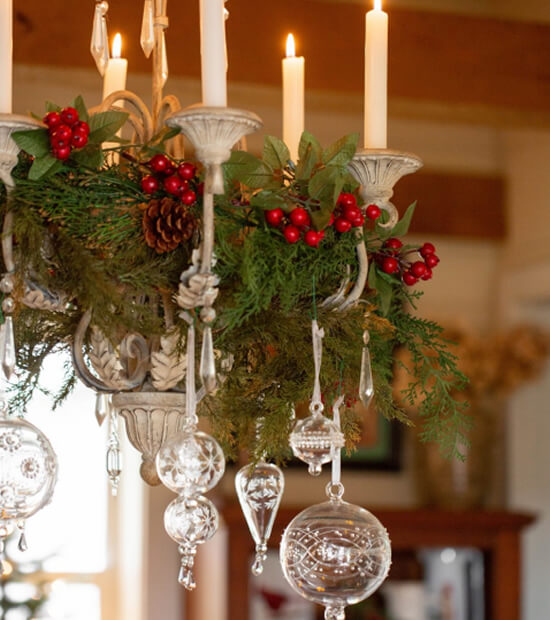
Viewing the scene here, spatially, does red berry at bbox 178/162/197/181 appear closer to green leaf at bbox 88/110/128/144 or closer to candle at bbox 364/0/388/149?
green leaf at bbox 88/110/128/144

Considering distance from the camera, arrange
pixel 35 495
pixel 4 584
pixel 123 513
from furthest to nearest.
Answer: pixel 123 513, pixel 4 584, pixel 35 495

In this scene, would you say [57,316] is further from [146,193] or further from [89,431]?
[89,431]

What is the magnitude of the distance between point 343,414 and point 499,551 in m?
2.45

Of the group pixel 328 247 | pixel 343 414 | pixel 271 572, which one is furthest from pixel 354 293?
pixel 271 572

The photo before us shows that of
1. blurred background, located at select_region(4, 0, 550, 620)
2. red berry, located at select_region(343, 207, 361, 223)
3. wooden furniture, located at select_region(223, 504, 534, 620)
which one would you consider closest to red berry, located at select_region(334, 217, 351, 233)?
red berry, located at select_region(343, 207, 361, 223)

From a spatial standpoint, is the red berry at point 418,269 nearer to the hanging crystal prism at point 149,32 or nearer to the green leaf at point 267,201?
the green leaf at point 267,201

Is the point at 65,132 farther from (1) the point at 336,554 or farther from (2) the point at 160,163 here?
(1) the point at 336,554

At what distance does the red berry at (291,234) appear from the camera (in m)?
0.89

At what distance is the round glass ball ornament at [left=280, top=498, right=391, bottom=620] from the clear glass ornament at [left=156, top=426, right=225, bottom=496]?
0.34 feet

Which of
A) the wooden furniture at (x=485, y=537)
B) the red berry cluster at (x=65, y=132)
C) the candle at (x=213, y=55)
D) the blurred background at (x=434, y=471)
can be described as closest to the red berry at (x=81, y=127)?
the red berry cluster at (x=65, y=132)

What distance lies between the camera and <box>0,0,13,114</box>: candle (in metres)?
0.89

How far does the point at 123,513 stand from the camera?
3494mm

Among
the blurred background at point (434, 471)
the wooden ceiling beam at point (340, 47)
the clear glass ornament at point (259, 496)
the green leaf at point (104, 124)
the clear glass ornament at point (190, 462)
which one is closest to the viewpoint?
the clear glass ornament at point (190, 462)

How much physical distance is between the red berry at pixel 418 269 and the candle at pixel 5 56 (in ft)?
1.28
